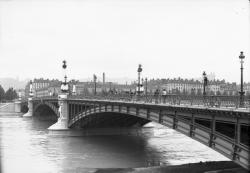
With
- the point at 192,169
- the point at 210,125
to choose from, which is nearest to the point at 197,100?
the point at 210,125

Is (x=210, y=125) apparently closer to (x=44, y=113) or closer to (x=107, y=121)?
(x=107, y=121)

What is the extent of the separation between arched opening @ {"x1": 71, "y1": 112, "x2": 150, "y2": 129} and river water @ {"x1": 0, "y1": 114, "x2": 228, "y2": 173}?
1.70 meters

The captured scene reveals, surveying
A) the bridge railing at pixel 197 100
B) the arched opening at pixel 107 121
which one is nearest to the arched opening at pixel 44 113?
the arched opening at pixel 107 121

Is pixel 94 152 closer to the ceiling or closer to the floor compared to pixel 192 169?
closer to the floor

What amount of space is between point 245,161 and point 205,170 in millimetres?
7889

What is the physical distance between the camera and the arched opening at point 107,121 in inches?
2084

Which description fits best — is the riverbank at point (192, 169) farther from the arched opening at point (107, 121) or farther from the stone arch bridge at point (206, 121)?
the arched opening at point (107, 121)

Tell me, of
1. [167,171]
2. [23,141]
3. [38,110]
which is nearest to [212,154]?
[167,171]

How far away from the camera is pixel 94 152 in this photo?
42.2 meters

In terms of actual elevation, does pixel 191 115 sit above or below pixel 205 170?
above

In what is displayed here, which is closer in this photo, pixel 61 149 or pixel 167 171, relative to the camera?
pixel 167 171

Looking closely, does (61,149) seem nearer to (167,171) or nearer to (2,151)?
(2,151)

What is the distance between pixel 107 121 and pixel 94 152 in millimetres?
12931

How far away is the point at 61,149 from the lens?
44.1m
